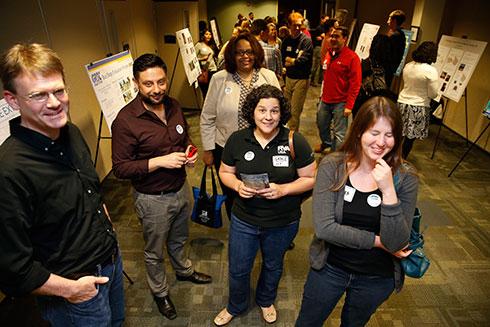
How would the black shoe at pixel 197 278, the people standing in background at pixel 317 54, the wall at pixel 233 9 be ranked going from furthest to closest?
1. the wall at pixel 233 9
2. the people standing in background at pixel 317 54
3. the black shoe at pixel 197 278

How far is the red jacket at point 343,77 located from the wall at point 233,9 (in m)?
8.51

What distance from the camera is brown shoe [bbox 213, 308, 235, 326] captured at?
209 cm

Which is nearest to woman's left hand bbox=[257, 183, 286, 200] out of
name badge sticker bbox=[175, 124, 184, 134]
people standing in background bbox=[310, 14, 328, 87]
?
name badge sticker bbox=[175, 124, 184, 134]

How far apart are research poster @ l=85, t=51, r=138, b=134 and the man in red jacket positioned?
229 centimetres

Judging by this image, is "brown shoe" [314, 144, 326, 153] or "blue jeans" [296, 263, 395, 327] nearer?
"blue jeans" [296, 263, 395, 327]

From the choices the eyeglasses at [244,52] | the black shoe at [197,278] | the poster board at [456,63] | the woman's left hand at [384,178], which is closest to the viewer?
the woman's left hand at [384,178]

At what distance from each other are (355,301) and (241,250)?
0.67 metres

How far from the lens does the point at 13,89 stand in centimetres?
104

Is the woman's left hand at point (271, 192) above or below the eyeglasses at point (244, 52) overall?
below

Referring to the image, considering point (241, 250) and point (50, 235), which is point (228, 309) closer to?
point (241, 250)

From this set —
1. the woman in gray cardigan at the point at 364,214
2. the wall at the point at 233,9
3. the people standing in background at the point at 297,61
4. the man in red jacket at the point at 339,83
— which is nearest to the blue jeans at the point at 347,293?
the woman in gray cardigan at the point at 364,214

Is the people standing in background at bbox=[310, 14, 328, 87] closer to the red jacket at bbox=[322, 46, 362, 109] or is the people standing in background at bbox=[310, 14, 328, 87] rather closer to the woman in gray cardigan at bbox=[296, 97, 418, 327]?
the red jacket at bbox=[322, 46, 362, 109]

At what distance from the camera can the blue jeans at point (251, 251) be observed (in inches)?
71.9

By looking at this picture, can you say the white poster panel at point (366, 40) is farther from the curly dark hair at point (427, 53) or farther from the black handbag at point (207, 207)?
the black handbag at point (207, 207)
